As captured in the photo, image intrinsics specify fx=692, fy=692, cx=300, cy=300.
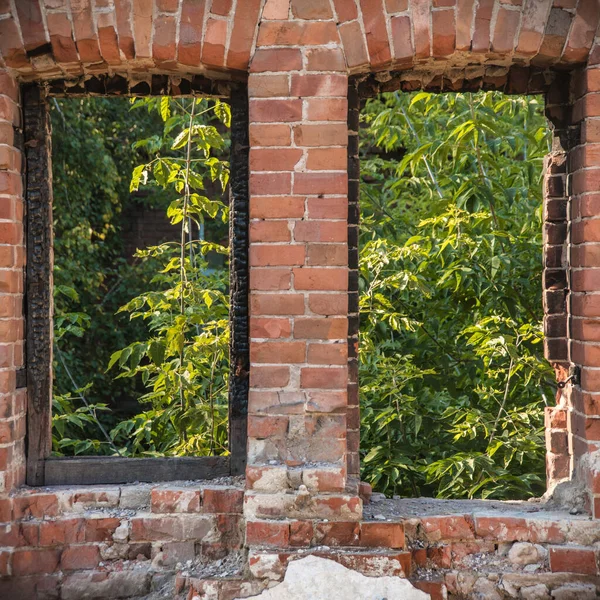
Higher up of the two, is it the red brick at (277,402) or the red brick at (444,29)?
the red brick at (444,29)

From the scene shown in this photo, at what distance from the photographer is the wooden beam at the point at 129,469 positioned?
2.66 m

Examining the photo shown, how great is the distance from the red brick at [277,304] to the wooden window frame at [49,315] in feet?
0.71

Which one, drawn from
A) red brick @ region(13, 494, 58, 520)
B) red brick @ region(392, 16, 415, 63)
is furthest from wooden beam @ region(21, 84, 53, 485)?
red brick @ region(392, 16, 415, 63)

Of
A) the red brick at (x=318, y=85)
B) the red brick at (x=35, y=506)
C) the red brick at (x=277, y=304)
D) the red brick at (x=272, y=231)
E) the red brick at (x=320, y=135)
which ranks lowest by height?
the red brick at (x=35, y=506)

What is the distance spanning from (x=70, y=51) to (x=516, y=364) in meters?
2.47

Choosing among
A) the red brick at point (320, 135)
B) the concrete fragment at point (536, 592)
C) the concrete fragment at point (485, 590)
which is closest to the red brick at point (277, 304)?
the red brick at point (320, 135)

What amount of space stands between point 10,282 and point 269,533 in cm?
129

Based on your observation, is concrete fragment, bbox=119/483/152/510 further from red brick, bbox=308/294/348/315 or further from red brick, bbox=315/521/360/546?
red brick, bbox=308/294/348/315

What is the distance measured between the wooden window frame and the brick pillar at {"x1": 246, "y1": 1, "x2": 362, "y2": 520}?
0.73 ft

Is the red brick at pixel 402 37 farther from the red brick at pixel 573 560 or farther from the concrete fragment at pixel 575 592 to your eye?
the concrete fragment at pixel 575 592

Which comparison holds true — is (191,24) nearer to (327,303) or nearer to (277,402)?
Answer: (327,303)

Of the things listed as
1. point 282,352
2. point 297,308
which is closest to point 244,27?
point 297,308

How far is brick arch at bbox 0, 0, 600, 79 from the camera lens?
2.39 m

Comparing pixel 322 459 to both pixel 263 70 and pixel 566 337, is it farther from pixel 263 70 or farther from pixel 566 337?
pixel 263 70
